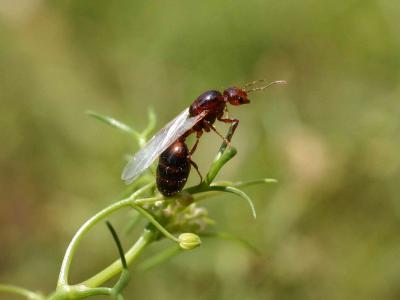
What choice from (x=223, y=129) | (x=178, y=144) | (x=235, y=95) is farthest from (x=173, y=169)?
(x=223, y=129)

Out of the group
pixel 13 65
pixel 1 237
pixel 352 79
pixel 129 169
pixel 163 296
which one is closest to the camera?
pixel 129 169

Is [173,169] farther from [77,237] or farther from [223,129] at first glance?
[223,129]

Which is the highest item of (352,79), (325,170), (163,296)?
(352,79)

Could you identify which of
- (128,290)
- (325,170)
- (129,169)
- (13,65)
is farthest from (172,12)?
(129,169)

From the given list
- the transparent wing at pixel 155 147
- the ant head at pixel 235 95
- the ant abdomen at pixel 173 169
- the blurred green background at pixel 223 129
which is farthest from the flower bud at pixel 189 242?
the blurred green background at pixel 223 129

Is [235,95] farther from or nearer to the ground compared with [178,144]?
farther from the ground

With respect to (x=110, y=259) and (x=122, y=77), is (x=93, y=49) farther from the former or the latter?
(x=110, y=259)

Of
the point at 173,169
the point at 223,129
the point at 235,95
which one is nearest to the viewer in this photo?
the point at 173,169
